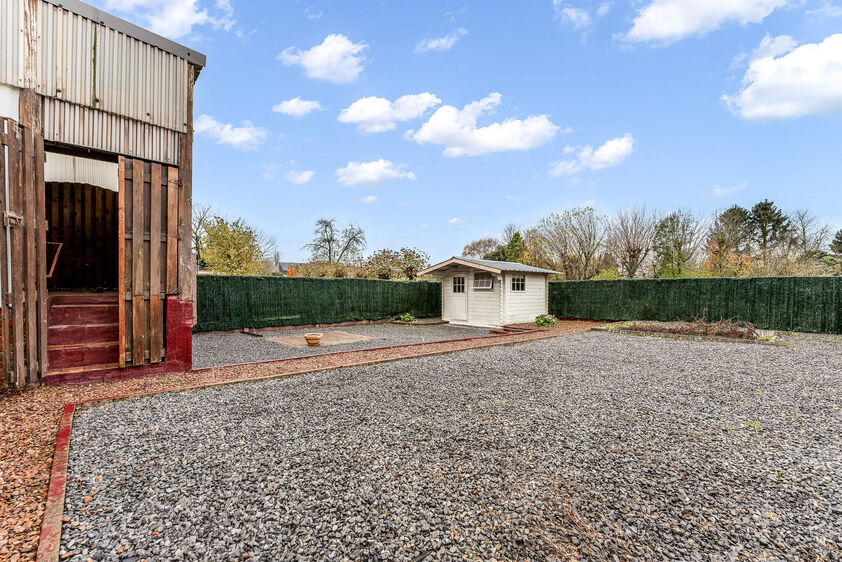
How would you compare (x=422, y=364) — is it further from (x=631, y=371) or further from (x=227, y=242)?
(x=227, y=242)

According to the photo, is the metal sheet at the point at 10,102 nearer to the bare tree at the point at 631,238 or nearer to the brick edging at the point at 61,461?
the brick edging at the point at 61,461

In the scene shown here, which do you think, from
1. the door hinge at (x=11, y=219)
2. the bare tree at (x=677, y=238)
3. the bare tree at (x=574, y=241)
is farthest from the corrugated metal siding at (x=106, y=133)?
the bare tree at (x=677, y=238)

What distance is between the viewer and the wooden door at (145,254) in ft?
14.7

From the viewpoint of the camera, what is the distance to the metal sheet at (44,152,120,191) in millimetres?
5980

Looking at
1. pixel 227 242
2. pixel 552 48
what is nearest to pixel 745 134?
pixel 552 48

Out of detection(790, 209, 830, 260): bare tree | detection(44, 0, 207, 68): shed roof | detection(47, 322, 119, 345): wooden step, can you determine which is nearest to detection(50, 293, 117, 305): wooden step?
detection(47, 322, 119, 345): wooden step

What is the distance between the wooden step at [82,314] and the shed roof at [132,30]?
11.6 feet

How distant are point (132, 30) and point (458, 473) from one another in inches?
251

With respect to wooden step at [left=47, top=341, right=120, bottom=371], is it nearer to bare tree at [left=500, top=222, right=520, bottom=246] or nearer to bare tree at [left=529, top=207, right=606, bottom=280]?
bare tree at [left=529, top=207, right=606, bottom=280]

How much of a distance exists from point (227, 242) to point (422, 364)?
16.2m

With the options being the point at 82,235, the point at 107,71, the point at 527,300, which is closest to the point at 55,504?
the point at 107,71

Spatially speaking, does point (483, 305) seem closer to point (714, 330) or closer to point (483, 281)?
point (483, 281)

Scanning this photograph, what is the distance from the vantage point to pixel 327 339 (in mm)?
9062

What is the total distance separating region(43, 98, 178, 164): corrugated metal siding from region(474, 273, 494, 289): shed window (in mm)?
9696
